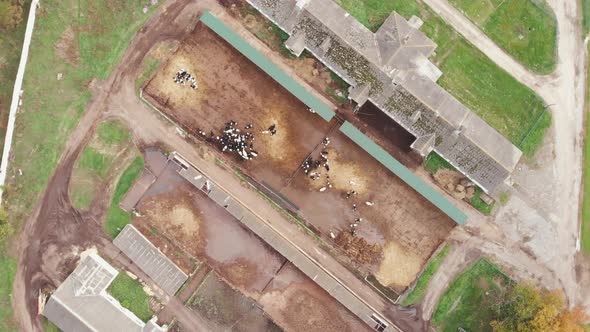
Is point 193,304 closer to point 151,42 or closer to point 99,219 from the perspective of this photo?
point 99,219

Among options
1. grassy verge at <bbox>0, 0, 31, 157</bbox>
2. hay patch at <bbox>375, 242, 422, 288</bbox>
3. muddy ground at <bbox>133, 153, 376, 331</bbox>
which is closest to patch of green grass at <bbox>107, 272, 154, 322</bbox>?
muddy ground at <bbox>133, 153, 376, 331</bbox>

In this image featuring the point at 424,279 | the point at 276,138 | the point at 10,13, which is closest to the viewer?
the point at 10,13

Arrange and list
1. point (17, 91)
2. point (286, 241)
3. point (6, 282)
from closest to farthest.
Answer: point (17, 91) < point (6, 282) < point (286, 241)

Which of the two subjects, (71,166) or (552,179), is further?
(552,179)

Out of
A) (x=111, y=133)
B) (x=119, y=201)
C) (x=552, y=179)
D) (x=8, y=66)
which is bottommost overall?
(x=119, y=201)

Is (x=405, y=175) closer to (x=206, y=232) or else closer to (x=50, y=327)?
(x=206, y=232)

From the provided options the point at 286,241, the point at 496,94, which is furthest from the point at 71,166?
the point at 496,94
